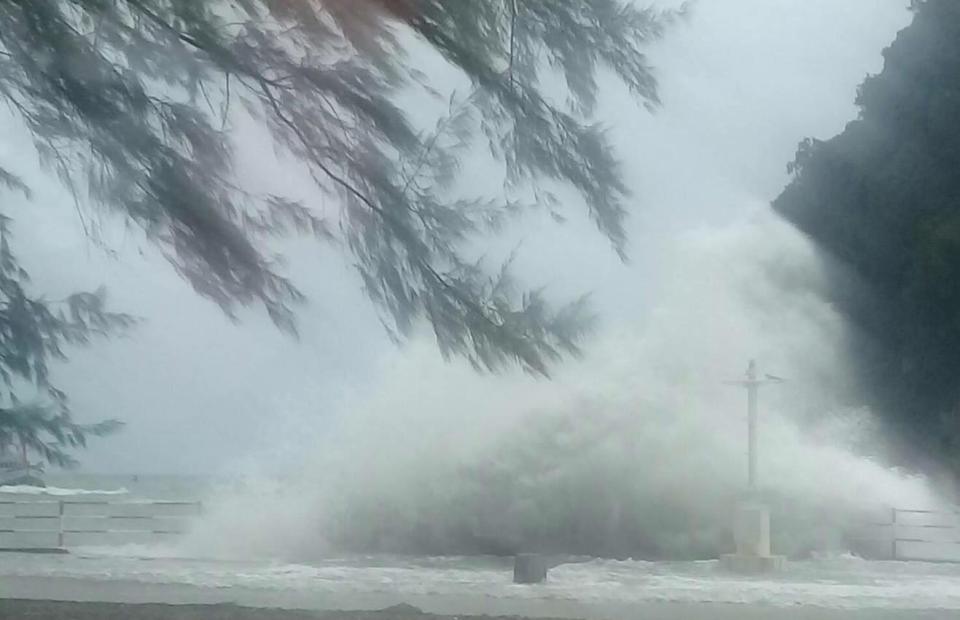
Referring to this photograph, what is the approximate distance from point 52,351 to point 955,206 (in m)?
10.9

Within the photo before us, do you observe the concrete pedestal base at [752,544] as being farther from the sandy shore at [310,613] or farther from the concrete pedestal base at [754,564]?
the sandy shore at [310,613]

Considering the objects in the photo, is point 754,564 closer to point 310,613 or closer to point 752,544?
point 752,544

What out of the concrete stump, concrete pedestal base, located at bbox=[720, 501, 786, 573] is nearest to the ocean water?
the concrete stump

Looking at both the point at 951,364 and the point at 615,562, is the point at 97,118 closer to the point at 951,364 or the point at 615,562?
the point at 615,562

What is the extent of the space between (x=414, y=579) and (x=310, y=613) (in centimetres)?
374

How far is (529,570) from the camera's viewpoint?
551 inches

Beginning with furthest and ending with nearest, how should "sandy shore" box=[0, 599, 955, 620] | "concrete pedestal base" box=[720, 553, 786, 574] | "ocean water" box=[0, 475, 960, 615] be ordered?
"concrete pedestal base" box=[720, 553, 786, 574] → "ocean water" box=[0, 475, 960, 615] → "sandy shore" box=[0, 599, 955, 620]

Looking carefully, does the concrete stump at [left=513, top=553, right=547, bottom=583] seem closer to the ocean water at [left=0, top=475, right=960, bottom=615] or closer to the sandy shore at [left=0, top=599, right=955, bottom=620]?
the ocean water at [left=0, top=475, right=960, bottom=615]

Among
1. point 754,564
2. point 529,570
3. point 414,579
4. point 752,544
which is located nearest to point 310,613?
point 414,579

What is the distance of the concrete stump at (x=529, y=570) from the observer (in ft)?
45.5

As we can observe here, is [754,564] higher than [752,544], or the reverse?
[752,544]

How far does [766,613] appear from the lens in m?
11.2

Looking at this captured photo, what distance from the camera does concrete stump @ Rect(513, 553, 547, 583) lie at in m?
13.9

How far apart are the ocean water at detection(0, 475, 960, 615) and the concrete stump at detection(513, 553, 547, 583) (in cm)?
16
